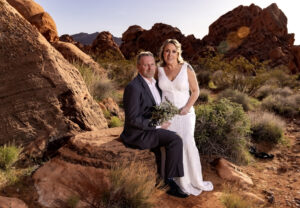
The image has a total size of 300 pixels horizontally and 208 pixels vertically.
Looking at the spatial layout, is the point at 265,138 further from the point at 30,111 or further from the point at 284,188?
the point at 30,111

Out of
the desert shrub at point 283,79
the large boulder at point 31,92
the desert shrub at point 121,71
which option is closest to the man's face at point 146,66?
the large boulder at point 31,92

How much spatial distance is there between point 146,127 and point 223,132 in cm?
259

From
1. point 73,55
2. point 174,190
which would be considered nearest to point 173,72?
point 174,190

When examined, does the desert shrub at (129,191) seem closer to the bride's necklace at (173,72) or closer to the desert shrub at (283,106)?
the bride's necklace at (173,72)

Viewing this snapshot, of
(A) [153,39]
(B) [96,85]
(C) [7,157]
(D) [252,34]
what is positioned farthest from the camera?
(D) [252,34]

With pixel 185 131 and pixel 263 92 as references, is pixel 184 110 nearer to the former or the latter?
pixel 185 131

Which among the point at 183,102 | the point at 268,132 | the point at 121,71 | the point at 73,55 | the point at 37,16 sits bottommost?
Answer: the point at 268,132

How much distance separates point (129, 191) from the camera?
3.07m

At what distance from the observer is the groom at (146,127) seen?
11.4 feet

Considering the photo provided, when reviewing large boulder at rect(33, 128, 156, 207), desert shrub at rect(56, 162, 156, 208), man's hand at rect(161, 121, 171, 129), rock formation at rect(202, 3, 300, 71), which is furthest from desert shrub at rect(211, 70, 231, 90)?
rock formation at rect(202, 3, 300, 71)

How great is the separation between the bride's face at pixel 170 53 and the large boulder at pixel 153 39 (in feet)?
131

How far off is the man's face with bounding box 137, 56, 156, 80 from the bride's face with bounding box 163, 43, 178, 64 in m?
0.60

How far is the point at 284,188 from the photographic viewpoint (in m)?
4.61

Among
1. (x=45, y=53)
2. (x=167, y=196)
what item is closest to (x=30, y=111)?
(x=45, y=53)
